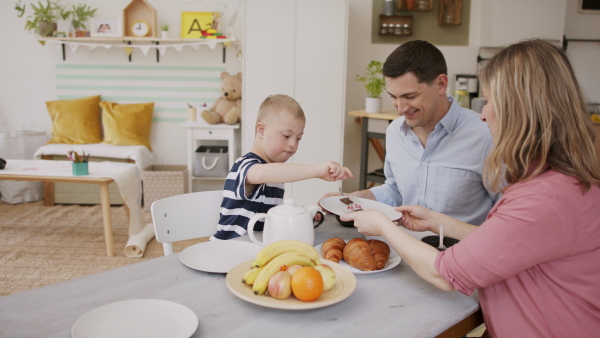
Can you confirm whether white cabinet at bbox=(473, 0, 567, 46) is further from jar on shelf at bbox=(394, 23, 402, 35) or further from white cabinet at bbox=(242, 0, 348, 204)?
white cabinet at bbox=(242, 0, 348, 204)

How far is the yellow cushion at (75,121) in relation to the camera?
4.95 metres

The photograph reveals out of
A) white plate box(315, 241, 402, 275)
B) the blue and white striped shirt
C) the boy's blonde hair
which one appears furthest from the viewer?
the boy's blonde hair

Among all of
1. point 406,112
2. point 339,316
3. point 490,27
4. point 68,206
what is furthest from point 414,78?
point 68,206

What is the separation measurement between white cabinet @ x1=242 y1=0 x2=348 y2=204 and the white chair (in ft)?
8.21

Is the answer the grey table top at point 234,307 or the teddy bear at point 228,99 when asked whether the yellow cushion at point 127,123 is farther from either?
the grey table top at point 234,307

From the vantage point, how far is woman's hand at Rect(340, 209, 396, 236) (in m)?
1.37

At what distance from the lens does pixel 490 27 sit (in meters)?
4.80

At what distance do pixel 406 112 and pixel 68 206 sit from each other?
379 centimetres

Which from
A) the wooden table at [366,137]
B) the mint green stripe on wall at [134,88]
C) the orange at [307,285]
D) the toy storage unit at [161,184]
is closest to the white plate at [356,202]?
the orange at [307,285]

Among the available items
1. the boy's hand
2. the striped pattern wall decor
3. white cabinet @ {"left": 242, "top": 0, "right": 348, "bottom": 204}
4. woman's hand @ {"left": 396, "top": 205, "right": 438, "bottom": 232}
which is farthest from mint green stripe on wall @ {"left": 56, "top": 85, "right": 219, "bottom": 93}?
woman's hand @ {"left": 396, "top": 205, "right": 438, "bottom": 232}

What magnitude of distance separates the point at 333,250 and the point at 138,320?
543mm

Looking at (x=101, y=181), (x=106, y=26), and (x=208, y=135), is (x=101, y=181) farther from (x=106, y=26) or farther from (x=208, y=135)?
(x=106, y=26)

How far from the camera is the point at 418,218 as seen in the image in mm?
1604

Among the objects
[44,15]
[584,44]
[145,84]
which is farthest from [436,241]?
[44,15]
